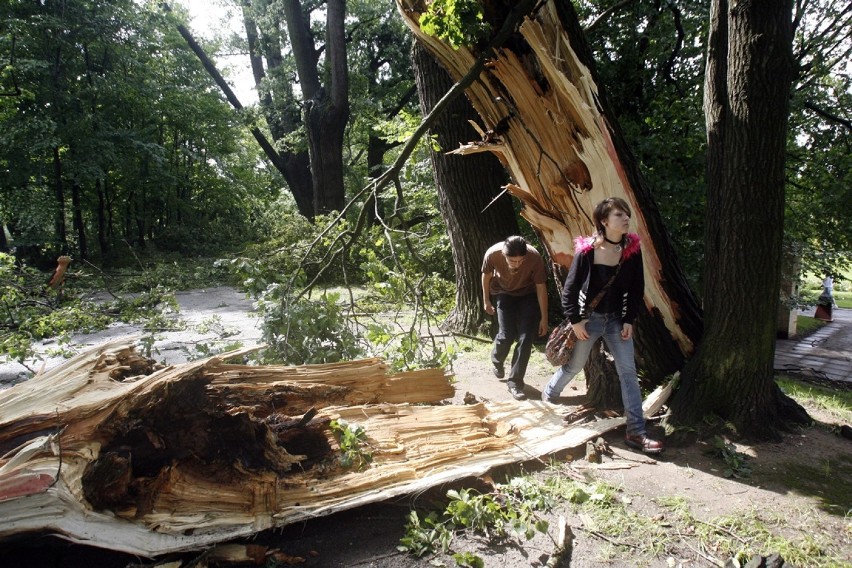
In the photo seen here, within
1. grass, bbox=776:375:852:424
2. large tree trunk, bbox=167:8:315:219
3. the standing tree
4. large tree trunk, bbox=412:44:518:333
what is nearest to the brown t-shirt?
the standing tree

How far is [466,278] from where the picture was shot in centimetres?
669

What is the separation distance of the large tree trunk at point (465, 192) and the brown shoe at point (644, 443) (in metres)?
3.36

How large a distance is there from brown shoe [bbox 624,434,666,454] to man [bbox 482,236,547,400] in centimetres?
123

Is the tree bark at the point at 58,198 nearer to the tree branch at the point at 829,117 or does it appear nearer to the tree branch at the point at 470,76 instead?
the tree branch at the point at 470,76

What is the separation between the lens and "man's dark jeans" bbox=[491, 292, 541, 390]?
4641 mm

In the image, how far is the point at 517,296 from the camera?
483cm

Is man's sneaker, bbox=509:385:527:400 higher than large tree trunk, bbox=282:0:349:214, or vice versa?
large tree trunk, bbox=282:0:349:214

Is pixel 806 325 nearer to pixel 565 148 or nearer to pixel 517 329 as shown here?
pixel 517 329

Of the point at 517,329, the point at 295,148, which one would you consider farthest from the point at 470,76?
the point at 295,148

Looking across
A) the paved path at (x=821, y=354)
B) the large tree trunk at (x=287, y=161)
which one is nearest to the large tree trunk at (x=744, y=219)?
the paved path at (x=821, y=354)

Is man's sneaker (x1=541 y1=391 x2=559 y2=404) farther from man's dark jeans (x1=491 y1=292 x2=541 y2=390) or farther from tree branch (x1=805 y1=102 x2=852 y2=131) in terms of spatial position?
tree branch (x1=805 y1=102 x2=852 y2=131)

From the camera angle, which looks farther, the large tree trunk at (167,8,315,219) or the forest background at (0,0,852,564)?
the large tree trunk at (167,8,315,219)

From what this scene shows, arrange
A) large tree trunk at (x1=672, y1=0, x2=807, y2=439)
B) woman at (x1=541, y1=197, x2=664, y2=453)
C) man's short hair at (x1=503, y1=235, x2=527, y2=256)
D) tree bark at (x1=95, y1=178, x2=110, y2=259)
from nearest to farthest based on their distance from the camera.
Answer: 1. large tree trunk at (x1=672, y1=0, x2=807, y2=439)
2. woman at (x1=541, y1=197, x2=664, y2=453)
3. man's short hair at (x1=503, y1=235, x2=527, y2=256)
4. tree bark at (x1=95, y1=178, x2=110, y2=259)

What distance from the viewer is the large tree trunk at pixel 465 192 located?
20.8 ft
